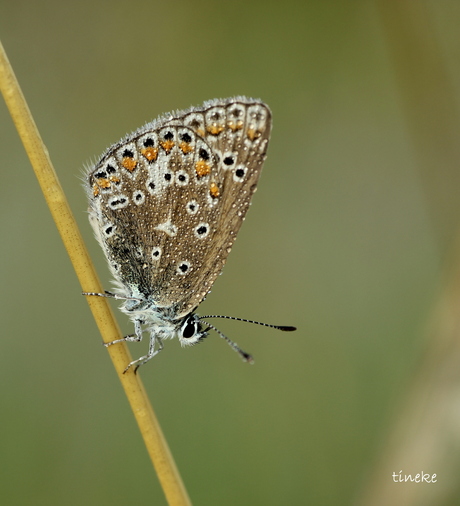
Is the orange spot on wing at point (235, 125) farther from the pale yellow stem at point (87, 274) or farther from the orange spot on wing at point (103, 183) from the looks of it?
the pale yellow stem at point (87, 274)

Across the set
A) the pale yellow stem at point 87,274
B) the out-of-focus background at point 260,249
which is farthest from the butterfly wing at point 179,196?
the out-of-focus background at point 260,249

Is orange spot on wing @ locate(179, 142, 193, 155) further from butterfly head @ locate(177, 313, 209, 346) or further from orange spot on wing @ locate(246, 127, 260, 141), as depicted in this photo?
butterfly head @ locate(177, 313, 209, 346)

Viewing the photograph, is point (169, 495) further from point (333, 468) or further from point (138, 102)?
point (138, 102)

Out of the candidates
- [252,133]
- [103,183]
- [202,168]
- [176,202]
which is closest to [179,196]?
[176,202]

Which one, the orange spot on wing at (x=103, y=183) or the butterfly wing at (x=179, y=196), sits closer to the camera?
the butterfly wing at (x=179, y=196)

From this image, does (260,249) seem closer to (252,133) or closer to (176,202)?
(176,202)

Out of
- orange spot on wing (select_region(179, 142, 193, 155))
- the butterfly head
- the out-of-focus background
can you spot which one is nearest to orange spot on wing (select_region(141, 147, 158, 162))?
orange spot on wing (select_region(179, 142, 193, 155))
